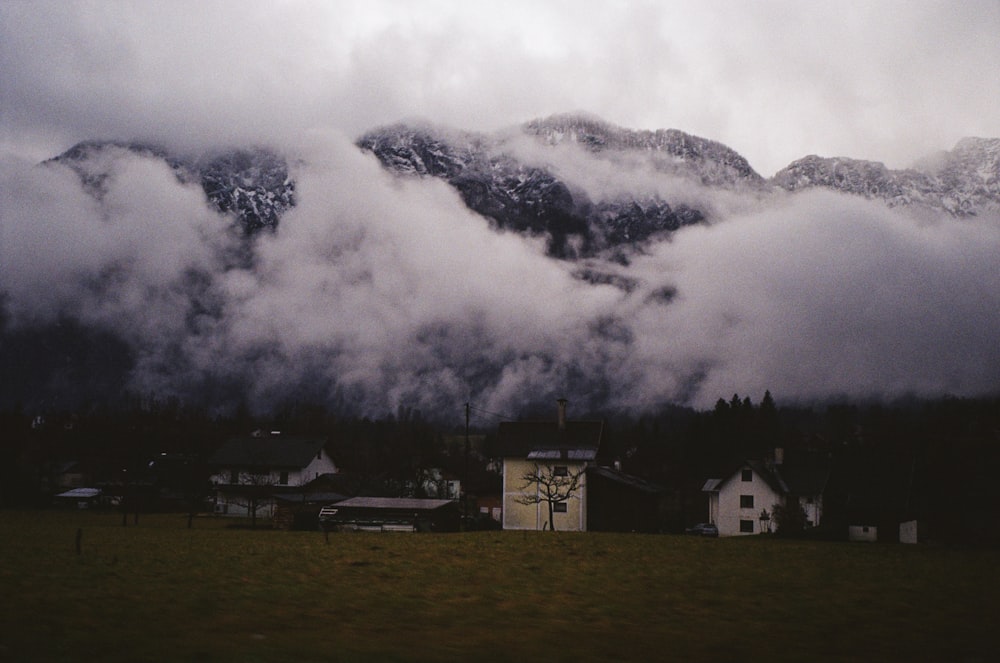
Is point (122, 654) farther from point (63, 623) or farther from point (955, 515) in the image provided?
point (955, 515)

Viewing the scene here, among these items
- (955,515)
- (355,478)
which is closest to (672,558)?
(955,515)

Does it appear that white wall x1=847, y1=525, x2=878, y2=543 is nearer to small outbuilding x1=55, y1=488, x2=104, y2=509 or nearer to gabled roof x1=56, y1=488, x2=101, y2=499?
small outbuilding x1=55, y1=488, x2=104, y2=509

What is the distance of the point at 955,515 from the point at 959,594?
46.4m

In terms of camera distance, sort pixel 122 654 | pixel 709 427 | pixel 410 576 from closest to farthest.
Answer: pixel 122 654 → pixel 410 576 → pixel 709 427

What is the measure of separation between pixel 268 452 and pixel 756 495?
5451 cm

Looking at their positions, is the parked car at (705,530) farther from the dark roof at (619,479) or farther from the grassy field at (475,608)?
the grassy field at (475,608)

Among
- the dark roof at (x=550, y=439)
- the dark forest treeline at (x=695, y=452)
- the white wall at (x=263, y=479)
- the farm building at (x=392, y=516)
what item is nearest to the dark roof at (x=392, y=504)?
the farm building at (x=392, y=516)

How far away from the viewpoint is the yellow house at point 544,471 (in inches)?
2945

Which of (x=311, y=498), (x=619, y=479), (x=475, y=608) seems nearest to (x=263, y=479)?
(x=311, y=498)

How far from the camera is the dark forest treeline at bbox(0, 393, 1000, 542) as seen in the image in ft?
220

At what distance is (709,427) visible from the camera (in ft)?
440

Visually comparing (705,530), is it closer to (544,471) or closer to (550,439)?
(544,471)

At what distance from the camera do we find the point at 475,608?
18.9 m

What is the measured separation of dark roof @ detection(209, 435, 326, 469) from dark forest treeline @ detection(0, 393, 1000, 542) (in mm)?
7312
